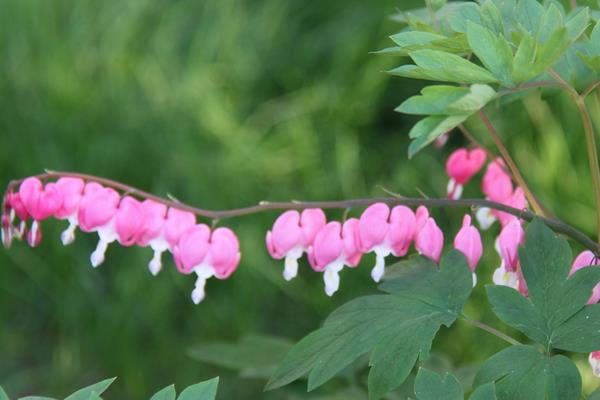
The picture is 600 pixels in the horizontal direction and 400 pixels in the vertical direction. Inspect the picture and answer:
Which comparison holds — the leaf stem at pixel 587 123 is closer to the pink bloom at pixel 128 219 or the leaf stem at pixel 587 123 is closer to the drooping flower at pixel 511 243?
the drooping flower at pixel 511 243

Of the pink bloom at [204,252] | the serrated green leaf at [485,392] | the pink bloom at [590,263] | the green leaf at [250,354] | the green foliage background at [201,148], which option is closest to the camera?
the serrated green leaf at [485,392]

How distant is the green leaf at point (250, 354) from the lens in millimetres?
1609

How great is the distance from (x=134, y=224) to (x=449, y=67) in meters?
0.47

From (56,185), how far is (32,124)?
1.55 m

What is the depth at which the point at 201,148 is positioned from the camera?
2832 mm

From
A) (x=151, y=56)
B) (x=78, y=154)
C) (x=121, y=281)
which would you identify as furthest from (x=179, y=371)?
(x=151, y=56)

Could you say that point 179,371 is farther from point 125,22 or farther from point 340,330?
point 340,330

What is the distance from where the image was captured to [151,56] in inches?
121

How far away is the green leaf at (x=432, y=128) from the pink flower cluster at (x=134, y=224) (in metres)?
0.34

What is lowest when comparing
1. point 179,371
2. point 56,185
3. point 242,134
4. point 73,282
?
point 179,371

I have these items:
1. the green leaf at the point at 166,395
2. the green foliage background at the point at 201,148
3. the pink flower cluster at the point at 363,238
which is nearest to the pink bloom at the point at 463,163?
the pink flower cluster at the point at 363,238

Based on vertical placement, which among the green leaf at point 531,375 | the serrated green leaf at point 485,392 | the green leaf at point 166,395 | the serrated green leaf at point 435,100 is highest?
the serrated green leaf at point 435,100

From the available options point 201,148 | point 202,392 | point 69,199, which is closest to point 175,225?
point 69,199

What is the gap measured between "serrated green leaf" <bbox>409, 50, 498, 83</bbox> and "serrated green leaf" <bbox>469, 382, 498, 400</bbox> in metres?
0.30
